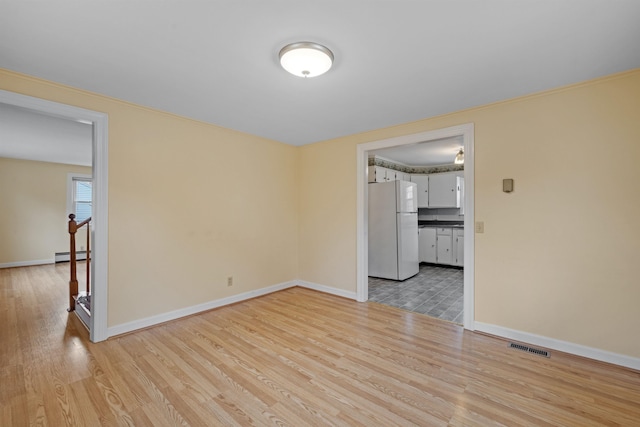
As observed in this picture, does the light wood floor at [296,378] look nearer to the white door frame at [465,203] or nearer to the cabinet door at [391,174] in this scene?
the white door frame at [465,203]

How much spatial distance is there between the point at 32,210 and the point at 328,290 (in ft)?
23.8

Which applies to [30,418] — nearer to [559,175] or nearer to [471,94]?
[471,94]

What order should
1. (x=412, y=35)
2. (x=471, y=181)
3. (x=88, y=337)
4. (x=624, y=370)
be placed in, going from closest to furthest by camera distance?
(x=412, y=35)
(x=624, y=370)
(x=88, y=337)
(x=471, y=181)

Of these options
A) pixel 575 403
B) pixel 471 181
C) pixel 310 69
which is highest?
pixel 310 69

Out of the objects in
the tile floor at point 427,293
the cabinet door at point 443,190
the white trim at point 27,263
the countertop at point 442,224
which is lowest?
the tile floor at point 427,293

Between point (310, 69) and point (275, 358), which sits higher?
point (310, 69)

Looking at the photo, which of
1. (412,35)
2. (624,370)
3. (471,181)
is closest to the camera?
(412,35)

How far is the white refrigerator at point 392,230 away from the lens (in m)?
4.99

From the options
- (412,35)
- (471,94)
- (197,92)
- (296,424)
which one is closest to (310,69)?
(412,35)

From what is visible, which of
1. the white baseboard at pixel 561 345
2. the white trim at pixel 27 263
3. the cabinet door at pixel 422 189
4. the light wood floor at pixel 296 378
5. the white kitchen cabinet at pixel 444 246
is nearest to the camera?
the light wood floor at pixel 296 378

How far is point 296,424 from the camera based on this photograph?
1.62 meters

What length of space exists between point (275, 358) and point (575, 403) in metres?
2.18

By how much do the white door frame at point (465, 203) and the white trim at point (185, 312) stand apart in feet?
4.69

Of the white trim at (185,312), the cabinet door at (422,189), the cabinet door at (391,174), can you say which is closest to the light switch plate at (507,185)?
the cabinet door at (391,174)
